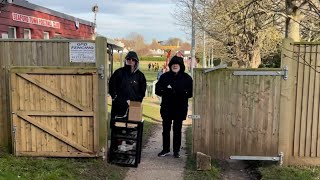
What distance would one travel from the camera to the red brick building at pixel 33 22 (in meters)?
13.2

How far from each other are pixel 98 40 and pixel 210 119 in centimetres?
235

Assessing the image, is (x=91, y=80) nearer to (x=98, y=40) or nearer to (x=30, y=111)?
(x=98, y=40)

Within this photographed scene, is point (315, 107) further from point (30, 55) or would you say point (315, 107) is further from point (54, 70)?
point (30, 55)

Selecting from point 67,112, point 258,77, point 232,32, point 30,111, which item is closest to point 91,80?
point 67,112

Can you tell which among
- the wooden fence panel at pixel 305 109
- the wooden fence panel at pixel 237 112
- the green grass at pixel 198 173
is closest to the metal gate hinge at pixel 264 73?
the wooden fence panel at pixel 237 112

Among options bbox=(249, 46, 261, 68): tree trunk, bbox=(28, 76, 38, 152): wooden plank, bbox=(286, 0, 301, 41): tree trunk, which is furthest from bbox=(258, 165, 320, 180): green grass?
bbox=(249, 46, 261, 68): tree trunk

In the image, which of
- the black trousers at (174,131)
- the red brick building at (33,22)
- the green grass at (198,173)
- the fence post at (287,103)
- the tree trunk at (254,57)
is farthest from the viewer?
the tree trunk at (254,57)

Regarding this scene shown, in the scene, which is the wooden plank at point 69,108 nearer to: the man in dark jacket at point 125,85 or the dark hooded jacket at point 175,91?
the man in dark jacket at point 125,85

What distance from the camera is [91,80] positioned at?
6859mm

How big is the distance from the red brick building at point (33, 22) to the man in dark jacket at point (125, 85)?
466 cm

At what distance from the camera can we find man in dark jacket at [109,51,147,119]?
7293mm

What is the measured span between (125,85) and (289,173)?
3131 mm

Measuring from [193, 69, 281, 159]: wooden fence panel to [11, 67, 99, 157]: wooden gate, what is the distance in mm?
1838

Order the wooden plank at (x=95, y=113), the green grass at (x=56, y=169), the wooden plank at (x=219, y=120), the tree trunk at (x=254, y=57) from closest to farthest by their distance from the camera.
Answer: the green grass at (x=56, y=169) < the wooden plank at (x=95, y=113) < the wooden plank at (x=219, y=120) < the tree trunk at (x=254, y=57)
